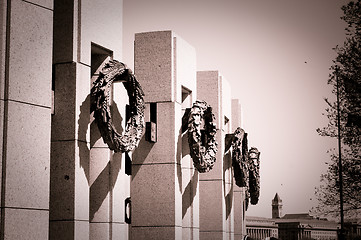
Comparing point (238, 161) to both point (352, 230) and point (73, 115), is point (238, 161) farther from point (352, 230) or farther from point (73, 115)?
point (352, 230)

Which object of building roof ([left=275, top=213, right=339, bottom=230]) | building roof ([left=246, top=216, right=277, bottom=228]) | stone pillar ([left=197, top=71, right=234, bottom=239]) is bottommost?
building roof ([left=275, top=213, right=339, bottom=230])

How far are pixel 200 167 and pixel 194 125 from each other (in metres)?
Result: 1.07

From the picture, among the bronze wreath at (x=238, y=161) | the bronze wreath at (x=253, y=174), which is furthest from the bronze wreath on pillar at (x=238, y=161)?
the bronze wreath at (x=253, y=174)

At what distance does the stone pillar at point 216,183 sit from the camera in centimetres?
2005

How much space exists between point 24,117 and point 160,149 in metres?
6.24

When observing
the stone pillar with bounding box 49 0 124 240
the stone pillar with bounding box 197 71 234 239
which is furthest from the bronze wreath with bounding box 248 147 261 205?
the stone pillar with bounding box 49 0 124 240

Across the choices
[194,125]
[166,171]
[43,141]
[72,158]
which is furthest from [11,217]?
[194,125]

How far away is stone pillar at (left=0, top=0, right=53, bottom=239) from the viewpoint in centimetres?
952

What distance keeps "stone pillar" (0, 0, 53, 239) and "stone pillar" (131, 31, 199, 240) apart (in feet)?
18.6

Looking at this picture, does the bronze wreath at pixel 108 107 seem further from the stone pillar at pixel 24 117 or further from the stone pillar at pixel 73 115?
the stone pillar at pixel 24 117

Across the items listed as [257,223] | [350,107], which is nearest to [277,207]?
[257,223]

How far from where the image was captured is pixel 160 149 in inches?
623

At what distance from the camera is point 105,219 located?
43.0ft

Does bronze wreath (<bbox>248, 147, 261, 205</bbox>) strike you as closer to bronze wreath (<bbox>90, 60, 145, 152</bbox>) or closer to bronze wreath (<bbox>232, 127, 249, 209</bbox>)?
bronze wreath (<bbox>232, 127, 249, 209</bbox>)
